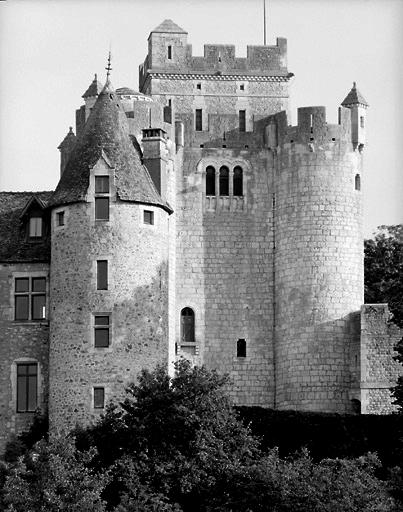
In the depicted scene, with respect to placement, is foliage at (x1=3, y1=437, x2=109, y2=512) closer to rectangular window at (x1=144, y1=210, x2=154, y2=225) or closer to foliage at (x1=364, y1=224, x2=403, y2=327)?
rectangular window at (x1=144, y1=210, x2=154, y2=225)

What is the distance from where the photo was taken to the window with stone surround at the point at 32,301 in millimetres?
96688

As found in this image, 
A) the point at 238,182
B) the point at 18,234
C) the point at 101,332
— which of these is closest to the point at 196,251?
the point at 238,182

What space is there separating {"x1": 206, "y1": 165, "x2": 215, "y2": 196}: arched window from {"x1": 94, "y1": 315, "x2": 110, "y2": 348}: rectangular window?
11.5m

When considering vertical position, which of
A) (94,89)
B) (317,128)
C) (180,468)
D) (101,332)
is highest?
Result: (94,89)

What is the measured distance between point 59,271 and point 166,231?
4.65 m

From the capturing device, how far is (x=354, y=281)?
4001 inches

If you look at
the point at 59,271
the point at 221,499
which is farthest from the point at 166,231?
the point at 221,499

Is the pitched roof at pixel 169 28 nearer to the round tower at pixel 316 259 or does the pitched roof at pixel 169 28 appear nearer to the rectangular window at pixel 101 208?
the round tower at pixel 316 259

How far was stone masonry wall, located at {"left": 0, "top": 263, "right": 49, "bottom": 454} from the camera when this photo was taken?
9569 cm

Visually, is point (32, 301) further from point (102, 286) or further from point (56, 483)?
point (56, 483)

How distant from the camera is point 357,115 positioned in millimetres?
103312

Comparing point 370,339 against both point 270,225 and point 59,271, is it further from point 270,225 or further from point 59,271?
point 59,271

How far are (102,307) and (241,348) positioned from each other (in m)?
9.96

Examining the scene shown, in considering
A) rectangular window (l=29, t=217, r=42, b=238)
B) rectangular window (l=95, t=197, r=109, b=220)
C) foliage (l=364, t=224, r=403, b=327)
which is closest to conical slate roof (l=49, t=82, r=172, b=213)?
rectangular window (l=95, t=197, r=109, b=220)
